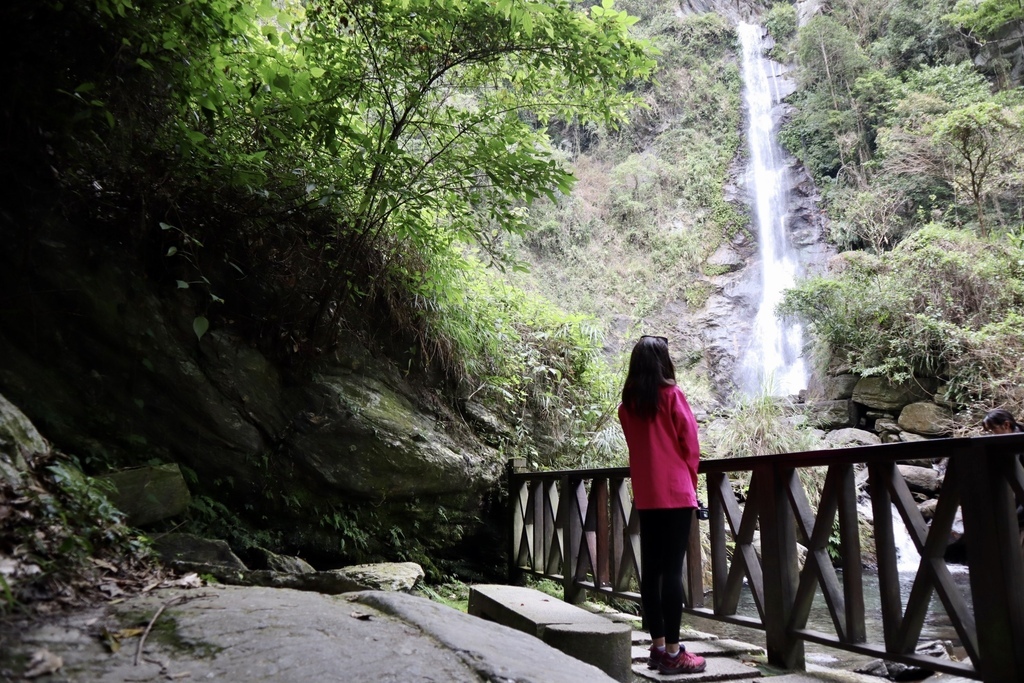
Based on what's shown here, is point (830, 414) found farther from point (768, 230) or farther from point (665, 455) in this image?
point (665, 455)

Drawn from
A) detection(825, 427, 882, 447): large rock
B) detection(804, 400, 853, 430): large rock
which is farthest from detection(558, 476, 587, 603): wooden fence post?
detection(804, 400, 853, 430): large rock

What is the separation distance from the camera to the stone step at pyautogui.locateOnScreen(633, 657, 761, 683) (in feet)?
10.2

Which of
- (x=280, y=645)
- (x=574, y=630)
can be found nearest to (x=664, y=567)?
(x=574, y=630)

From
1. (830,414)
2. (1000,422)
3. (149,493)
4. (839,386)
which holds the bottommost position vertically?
(149,493)

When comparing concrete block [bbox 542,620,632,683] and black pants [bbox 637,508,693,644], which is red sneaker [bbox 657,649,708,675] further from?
concrete block [bbox 542,620,632,683]

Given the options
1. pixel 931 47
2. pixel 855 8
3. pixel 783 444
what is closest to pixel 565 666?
pixel 783 444

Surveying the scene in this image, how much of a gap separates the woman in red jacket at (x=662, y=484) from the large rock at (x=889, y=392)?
11012mm

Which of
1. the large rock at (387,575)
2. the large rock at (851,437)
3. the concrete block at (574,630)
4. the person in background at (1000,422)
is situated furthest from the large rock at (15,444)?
the large rock at (851,437)

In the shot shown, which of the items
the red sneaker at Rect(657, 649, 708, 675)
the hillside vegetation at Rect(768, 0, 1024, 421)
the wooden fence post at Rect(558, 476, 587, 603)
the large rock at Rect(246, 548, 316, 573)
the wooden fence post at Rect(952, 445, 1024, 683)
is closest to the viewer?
the wooden fence post at Rect(952, 445, 1024, 683)

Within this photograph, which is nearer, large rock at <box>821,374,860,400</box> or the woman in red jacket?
the woman in red jacket

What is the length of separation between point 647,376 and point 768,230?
61.9 feet

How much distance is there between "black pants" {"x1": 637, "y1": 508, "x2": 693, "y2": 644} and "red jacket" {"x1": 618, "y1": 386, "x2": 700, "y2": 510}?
83 mm

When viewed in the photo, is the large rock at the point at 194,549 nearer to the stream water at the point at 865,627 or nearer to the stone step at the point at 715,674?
the stone step at the point at 715,674

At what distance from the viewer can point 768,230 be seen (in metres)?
20.2
